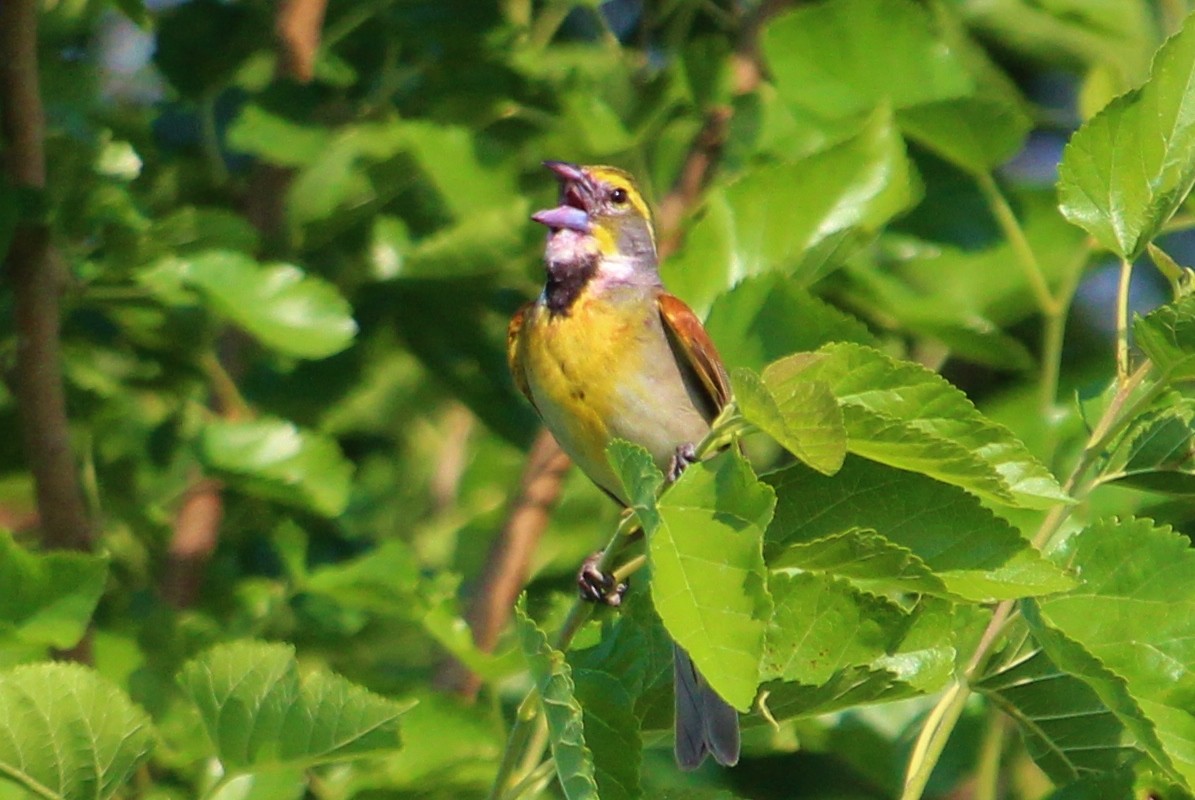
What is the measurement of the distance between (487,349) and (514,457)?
0.91 m

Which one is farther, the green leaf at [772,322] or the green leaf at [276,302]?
the green leaf at [276,302]

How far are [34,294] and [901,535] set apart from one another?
1.59 metres

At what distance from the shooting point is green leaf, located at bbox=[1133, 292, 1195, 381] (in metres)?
1.62

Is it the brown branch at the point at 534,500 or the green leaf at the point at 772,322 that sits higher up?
the green leaf at the point at 772,322

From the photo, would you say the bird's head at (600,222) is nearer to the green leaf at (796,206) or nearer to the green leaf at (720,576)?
the green leaf at (796,206)

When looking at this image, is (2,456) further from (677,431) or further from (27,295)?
(677,431)

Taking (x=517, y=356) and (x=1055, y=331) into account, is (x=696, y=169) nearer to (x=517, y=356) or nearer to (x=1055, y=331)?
(x=517, y=356)

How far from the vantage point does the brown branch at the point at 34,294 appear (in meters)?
2.59

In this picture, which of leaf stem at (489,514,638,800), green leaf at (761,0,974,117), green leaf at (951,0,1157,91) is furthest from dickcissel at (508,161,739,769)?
green leaf at (951,0,1157,91)

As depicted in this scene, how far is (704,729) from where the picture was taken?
7.19 ft

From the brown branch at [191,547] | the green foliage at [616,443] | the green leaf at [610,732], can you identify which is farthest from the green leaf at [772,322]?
the brown branch at [191,547]

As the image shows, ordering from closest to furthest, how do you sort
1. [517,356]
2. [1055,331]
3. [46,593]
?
1. [46,593]
2. [1055,331]
3. [517,356]

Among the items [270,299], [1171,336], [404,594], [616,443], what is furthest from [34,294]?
[1171,336]

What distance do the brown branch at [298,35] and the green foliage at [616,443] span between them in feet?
0.07
